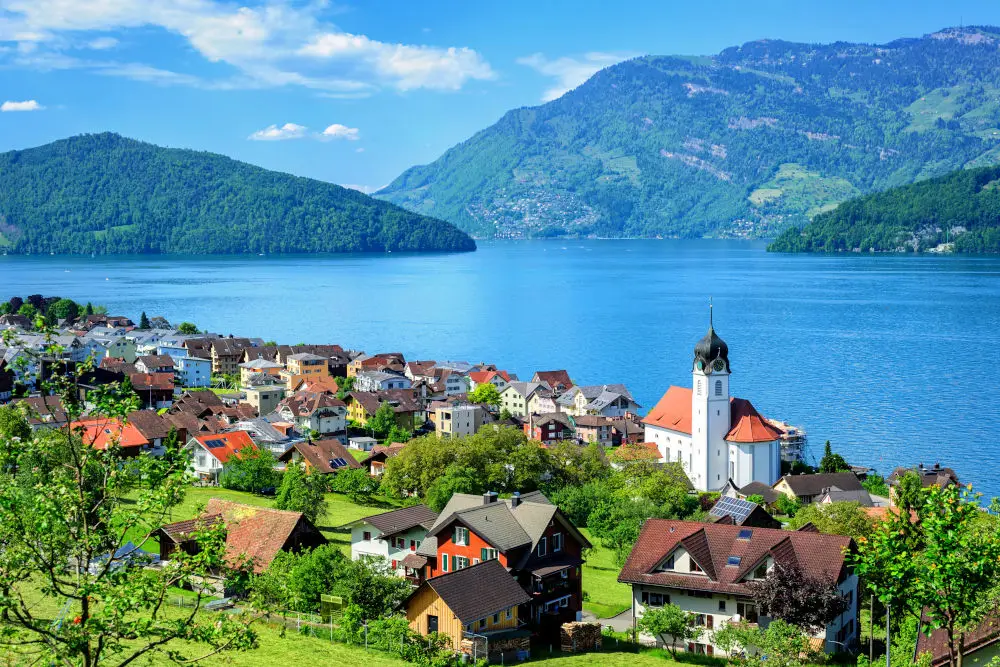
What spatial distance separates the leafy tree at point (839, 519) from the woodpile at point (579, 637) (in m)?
10.2

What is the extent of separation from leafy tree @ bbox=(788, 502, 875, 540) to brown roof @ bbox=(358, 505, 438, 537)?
36.6 feet

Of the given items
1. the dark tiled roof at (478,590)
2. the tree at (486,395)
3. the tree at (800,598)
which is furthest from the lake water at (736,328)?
the dark tiled roof at (478,590)

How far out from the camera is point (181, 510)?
29.6 metres

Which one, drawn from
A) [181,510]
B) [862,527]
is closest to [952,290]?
[862,527]

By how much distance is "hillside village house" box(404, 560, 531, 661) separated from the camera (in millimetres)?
19656

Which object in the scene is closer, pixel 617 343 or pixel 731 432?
pixel 731 432

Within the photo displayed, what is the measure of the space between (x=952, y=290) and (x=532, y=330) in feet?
225

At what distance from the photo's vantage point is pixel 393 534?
87.1 feet

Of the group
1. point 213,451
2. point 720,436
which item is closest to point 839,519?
point 720,436

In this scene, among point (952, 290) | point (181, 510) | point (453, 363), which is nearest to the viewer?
point (181, 510)

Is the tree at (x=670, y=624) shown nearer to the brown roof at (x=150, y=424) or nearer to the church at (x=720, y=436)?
the church at (x=720, y=436)

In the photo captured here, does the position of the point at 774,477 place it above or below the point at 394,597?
below

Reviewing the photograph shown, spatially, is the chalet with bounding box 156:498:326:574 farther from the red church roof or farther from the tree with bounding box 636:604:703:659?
the red church roof

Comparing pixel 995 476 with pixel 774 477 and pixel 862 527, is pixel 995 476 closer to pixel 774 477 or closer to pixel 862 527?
pixel 774 477
